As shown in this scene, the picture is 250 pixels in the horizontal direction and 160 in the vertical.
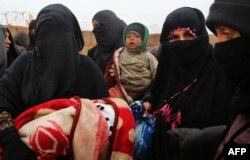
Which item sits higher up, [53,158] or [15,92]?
[15,92]

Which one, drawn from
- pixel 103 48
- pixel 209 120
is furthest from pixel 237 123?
pixel 103 48

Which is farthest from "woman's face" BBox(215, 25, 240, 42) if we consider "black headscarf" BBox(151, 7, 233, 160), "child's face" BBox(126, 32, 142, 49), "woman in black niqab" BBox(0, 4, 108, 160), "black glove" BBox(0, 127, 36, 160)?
"child's face" BBox(126, 32, 142, 49)

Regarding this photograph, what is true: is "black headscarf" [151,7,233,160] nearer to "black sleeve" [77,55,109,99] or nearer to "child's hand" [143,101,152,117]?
"child's hand" [143,101,152,117]

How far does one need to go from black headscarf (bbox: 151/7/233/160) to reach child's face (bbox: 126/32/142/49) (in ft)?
4.65

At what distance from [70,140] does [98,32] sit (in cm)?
288

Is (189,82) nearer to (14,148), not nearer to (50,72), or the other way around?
(50,72)

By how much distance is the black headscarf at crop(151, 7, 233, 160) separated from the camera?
2020mm

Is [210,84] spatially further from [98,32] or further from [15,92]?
[98,32]

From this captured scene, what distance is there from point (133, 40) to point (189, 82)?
1.84 m

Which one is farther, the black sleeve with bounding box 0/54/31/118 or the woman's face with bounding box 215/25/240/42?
the black sleeve with bounding box 0/54/31/118

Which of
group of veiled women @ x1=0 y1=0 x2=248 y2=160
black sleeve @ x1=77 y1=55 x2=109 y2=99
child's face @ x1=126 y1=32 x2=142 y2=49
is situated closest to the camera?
group of veiled women @ x1=0 y1=0 x2=248 y2=160

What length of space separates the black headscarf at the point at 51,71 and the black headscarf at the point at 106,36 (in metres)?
2.06

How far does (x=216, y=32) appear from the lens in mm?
1528

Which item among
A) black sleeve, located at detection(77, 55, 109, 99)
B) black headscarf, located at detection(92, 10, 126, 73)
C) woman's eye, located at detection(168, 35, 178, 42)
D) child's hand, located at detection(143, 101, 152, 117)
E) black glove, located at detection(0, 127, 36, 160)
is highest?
woman's eye, located at detection(168, 35, 178, 42)
